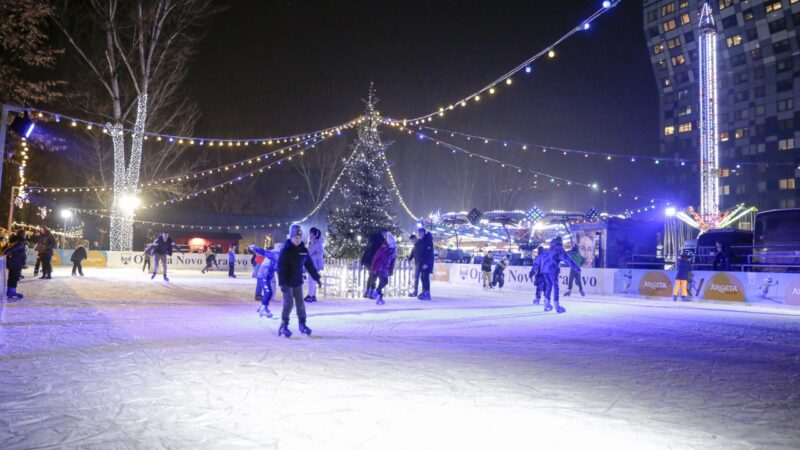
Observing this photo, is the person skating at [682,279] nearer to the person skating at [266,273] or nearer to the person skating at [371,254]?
the person skating at [371,254]

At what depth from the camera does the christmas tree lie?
21.8 meters

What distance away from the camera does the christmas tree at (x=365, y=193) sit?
2181cm

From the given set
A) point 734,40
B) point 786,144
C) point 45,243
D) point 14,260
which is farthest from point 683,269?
point 734,40

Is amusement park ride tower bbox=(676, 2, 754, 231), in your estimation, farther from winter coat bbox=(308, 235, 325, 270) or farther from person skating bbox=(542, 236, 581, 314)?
winter coat bbox=(308, 235, 325, 270)

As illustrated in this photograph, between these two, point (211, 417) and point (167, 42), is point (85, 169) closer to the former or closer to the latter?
point (167, 42)

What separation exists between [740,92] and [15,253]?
7425 centimetres

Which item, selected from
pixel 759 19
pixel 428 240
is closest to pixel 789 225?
pixel 428 240

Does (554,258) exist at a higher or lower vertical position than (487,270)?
higher

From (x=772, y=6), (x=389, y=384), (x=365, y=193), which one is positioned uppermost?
(x=772, y=6)

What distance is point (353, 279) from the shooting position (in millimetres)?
15117

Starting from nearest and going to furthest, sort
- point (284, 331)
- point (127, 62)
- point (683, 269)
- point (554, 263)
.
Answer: point (284, 331) < point (554, 263) < point (683, 269) < point (127, 62)

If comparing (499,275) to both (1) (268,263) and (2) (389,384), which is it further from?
(2) (389,384)

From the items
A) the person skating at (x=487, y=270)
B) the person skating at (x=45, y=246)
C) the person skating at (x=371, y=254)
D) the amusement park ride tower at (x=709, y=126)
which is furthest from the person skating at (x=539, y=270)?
the amusement park ride tower at (x=709, y=126)

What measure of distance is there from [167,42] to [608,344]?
2710cm
